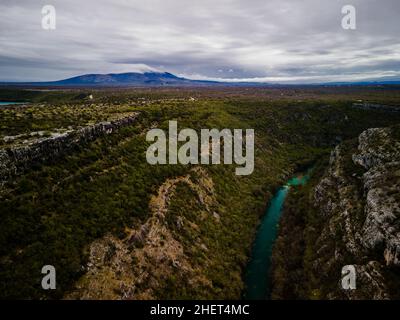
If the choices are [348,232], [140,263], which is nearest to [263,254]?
[348,232]

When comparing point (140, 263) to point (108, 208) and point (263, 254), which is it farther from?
point (263, 254)

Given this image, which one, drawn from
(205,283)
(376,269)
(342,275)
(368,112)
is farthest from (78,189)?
(368,112)

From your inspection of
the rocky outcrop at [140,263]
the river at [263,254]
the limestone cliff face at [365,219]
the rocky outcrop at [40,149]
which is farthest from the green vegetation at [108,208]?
the limestone cliff face at [365,219]

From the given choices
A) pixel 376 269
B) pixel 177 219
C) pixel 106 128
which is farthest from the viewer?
pixel 106 128

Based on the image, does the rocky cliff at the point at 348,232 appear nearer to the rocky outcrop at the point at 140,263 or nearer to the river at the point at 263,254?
the river at the point at 263,254

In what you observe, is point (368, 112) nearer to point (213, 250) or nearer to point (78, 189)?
point (213, 250)

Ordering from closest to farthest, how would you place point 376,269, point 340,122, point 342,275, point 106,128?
point 376,269, point 342,275, point 106,128, point 340,122
